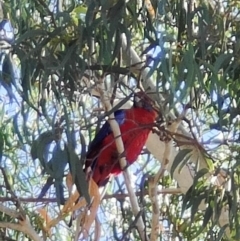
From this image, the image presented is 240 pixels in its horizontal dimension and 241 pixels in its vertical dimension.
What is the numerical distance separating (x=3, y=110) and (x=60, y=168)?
50cm

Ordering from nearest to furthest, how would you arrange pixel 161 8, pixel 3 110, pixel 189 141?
pixel 161 8, pixel 189 141, pixel 3 110

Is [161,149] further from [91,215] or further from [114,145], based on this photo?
[91,215]

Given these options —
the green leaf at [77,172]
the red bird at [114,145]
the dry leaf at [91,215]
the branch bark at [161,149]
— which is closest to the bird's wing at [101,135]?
the red bird at [114,145]

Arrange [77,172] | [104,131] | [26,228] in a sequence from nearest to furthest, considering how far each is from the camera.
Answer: [77,172], [26,228], [104,131]

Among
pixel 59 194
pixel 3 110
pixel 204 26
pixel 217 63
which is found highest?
pixel 3 110

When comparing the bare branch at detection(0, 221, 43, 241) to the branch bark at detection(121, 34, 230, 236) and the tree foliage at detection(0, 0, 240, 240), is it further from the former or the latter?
the branch bark at detection(121, 34, 230, 236)

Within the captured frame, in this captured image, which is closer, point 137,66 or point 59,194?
point 59,194

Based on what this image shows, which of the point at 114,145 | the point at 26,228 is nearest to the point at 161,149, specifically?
the point at 114,145

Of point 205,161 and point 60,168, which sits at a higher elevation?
point 205,161

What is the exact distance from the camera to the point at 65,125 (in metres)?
1.17

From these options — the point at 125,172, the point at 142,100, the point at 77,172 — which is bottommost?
the point at 77,172

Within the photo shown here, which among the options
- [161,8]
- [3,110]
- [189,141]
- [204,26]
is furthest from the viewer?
[3,110]

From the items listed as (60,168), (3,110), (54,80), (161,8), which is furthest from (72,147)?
(3,110)

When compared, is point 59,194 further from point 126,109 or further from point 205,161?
point 126,109
